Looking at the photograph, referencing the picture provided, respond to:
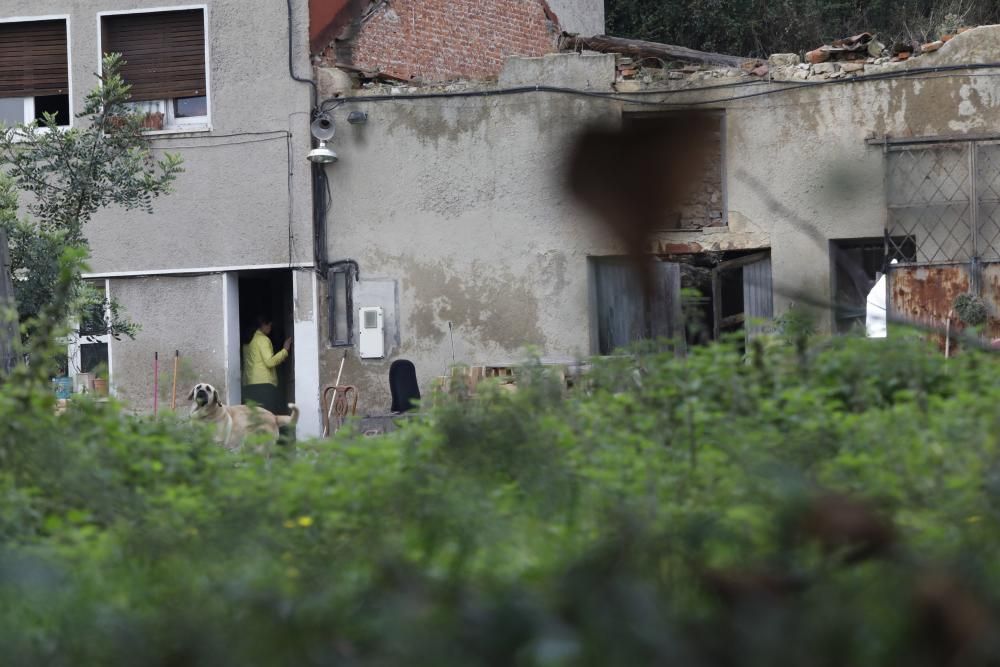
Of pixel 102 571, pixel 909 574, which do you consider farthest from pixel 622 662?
pixel 102 571

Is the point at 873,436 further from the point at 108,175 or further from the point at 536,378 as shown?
the point at 108,175

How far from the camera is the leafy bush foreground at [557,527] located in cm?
272

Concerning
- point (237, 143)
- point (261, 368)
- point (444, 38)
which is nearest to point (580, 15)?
point (444, 38)

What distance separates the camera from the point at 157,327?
1711 cm

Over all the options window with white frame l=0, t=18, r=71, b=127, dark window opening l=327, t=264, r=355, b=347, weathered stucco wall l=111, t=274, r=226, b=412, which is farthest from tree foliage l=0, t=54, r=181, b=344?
dark window opening l=327, t=264, r=355, b=347

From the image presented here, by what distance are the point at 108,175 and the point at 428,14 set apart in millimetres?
5376

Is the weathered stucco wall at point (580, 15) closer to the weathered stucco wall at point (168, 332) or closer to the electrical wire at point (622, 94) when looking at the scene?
the electrical wire at point (622, 94)

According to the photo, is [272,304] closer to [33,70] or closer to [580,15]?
[33,70]

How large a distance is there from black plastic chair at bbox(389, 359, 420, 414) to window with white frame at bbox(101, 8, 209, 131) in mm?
4153

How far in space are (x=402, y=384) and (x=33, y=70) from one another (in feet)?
20.4

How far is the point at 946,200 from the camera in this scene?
605 inches

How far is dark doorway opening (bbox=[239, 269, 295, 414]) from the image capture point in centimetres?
1831

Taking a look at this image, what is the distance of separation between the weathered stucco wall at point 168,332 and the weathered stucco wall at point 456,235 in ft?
4.19

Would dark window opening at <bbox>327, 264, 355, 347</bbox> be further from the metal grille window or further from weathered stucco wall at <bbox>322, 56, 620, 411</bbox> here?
the metal grille window
